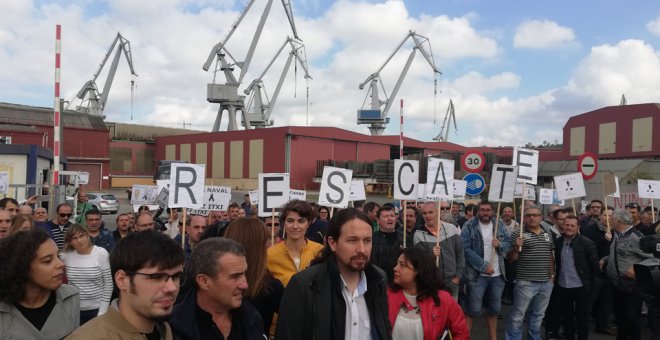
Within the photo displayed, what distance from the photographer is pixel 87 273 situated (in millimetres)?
4801

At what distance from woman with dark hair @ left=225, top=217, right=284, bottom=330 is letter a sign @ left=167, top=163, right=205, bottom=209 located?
12.6 ft

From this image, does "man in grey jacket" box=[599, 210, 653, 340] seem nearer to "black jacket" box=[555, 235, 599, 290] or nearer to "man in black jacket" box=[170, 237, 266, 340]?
"black jacket" box=[555, 235, 599, 290]

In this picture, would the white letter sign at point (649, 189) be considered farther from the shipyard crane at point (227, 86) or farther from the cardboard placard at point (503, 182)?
the shipyard crane at point (227, 86)

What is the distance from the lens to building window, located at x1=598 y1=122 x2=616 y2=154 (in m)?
46.9

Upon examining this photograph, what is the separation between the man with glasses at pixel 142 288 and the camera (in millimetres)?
2111

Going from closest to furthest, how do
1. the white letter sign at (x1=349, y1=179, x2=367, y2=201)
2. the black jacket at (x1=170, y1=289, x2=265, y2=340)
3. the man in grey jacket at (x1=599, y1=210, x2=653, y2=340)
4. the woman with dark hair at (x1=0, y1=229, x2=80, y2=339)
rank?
the black jacket at (x1=170, y1=289, x2=265, y2=340), the woman with dark hair at (x1=0, y1=229, x2=80, y2=339), the man in grey jacket at (x1=599, y1=210, x2=653, y2=340), the white letter sign at (x1=349, y1=179, x2=367, y2=201)

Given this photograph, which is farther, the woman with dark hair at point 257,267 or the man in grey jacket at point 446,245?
the man in grey jacket at point 446,245

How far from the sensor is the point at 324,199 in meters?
7.70

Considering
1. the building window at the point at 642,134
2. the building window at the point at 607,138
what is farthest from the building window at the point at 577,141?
the building window at the point at 642,134

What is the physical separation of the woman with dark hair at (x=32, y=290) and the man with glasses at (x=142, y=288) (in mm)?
1019

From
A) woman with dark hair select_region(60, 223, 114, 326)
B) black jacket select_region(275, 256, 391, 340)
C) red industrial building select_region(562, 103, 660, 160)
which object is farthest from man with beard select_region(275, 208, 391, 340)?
red industrial building select_region(562, 103, 660, 160)

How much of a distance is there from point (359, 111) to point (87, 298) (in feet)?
256

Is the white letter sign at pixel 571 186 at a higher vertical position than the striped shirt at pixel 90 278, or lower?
higher

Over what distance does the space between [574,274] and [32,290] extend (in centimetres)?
633
